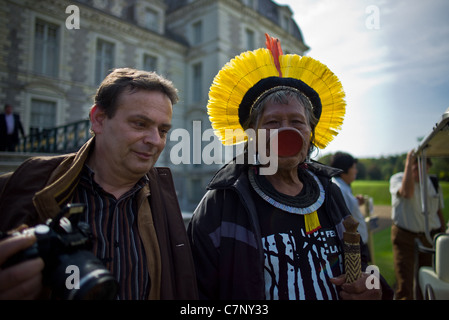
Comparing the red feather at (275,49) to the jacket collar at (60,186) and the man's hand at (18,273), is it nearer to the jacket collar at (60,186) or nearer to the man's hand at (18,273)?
the jacket collar at (60,186)

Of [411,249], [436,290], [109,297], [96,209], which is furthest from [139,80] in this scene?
[411,249]

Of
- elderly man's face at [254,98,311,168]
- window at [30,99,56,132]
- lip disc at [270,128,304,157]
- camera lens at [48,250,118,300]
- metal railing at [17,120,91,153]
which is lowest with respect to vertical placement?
camera lens at [48,250,118,300]

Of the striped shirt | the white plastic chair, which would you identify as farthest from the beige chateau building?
the white plastic chair

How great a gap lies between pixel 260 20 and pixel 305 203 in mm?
19475

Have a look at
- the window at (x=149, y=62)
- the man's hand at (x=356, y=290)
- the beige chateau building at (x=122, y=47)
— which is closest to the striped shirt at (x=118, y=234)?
the man's hand at (x=356, y=290)

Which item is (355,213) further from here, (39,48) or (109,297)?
(39,48)

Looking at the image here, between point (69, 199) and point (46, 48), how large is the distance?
14.4 m

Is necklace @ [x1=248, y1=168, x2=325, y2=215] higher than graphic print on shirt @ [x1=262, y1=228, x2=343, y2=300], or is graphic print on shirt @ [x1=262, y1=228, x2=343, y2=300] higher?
necklace @ [x1=248, y1=168, x2=325, y2=215]

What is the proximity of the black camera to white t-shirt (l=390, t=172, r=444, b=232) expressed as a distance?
14.2ft

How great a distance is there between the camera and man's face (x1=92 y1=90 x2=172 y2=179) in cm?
138

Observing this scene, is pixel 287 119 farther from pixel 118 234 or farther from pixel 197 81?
pixel 197 81

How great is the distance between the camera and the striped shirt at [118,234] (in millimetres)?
1225

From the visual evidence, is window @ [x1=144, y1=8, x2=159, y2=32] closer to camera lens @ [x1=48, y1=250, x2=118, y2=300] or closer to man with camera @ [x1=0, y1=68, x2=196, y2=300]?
man with camera @ [x1=0, y1=68, x2=196, y2=300]

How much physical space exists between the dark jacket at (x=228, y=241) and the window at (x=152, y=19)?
17.7 meters
